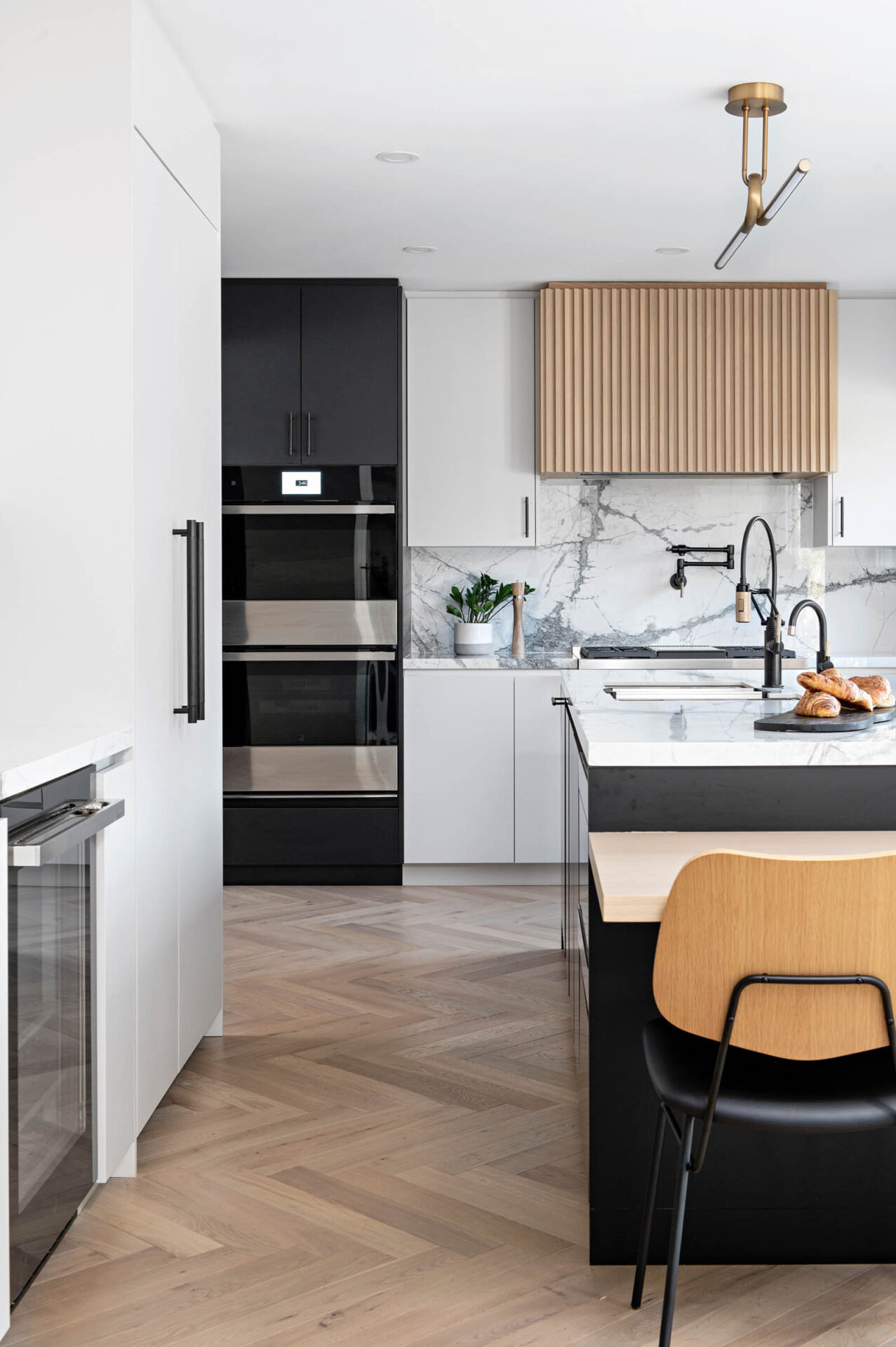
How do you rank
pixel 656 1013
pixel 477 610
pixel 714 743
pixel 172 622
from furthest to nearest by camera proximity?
pixel 477 610
pixel 172 622
pixel 714 743
pixel 656 1013

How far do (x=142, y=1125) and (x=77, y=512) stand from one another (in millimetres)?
1268

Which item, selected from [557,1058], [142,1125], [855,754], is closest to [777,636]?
[855,754]

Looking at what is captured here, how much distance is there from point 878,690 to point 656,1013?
1027mm

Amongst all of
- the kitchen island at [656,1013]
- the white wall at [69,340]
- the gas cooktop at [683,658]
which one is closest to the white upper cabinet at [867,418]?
the gas cooktop at [683,658]

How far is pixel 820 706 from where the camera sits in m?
2.49

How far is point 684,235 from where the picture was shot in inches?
167

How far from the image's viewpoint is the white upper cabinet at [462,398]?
5.07 meters

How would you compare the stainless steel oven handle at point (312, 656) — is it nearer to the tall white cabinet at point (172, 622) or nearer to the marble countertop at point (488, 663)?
the marble countertop at point (488, 663)

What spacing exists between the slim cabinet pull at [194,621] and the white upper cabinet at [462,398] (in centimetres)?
244

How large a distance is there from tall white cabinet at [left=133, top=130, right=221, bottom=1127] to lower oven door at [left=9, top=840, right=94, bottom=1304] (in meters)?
0.32

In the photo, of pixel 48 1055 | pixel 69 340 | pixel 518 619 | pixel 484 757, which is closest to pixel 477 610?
pixel 518 619

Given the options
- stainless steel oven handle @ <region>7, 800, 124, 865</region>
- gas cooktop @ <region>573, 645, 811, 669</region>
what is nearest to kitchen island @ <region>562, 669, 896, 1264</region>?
stainless steel oven handle @ <region>7, 800, 124, 865</region>

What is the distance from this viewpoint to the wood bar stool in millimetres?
1586

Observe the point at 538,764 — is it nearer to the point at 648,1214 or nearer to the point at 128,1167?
the point at 128,1167
